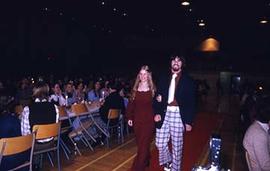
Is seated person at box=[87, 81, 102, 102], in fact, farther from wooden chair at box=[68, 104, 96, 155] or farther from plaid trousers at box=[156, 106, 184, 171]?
plaid trousers at box=[156, 106, 184, 171]

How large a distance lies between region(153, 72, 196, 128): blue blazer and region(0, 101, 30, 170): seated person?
183cm

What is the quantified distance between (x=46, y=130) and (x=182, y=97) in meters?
1.85

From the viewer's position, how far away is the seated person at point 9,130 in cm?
387

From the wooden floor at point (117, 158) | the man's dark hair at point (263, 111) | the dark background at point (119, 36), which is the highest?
the dark background at point (119, 36)

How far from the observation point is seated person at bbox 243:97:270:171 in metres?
3.05

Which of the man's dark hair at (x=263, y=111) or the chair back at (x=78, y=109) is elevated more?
the man's dark hair at (x=263, y=111)

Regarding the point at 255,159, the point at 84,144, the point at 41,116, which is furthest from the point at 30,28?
the point at 255,159

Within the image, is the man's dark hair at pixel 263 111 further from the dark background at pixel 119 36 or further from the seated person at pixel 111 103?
the dark background at pixel 119 36

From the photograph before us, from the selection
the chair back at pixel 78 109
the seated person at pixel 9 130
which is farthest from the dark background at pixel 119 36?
the seated person at pixel 9 130

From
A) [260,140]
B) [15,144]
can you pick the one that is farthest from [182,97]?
[15,144]

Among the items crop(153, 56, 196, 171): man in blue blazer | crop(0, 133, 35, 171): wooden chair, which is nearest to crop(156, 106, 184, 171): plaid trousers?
crop(153, 56, 196, 171): man in blue blazer

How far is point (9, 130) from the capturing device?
155 inches

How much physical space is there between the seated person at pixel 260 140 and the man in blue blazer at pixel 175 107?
1377mm

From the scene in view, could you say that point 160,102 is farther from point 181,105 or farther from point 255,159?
point 255,159
